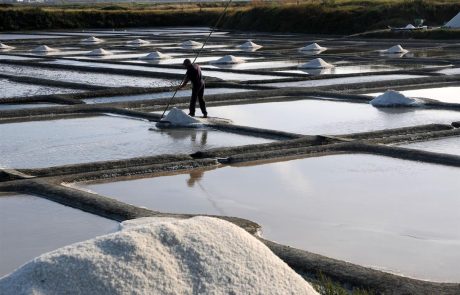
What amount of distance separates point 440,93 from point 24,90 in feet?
18.4

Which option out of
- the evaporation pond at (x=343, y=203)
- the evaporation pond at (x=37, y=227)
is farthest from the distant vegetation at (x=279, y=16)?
the evaporation pond at (x=37, y=227)

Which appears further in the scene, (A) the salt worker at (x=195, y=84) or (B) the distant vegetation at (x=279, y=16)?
(B) the distant vegetation at (x=279, y=16)

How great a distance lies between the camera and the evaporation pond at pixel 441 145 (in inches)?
287

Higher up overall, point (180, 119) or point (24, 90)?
point (180, 119)

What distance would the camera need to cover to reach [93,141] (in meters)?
8.13

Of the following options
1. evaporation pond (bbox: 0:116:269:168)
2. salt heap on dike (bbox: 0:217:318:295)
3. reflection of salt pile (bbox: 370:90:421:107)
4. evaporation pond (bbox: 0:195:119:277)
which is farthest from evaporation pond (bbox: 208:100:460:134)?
salt heap on dike (bbox: 0:217:318:295)

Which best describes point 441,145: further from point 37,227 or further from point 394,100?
point 37,227

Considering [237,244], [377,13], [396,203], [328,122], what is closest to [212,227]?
[237,244]

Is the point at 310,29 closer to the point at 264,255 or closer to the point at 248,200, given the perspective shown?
the point at 248,200

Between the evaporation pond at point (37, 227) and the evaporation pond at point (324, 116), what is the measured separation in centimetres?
336

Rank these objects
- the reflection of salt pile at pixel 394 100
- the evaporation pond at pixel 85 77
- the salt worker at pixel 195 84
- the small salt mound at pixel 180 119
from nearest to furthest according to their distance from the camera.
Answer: the small salt mound at pixel 180 119 → the salt worker at pixel 195 84 → the reflection of salt pile at pixel 394 100 → the evaporation pond at pixel 85 77

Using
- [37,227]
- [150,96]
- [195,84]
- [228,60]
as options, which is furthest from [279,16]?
[37,227]

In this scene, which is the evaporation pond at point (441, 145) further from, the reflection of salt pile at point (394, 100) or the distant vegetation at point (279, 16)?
the distant vegetation at point (279, 16)

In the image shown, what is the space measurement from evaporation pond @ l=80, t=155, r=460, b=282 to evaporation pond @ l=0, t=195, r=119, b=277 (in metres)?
0.47
